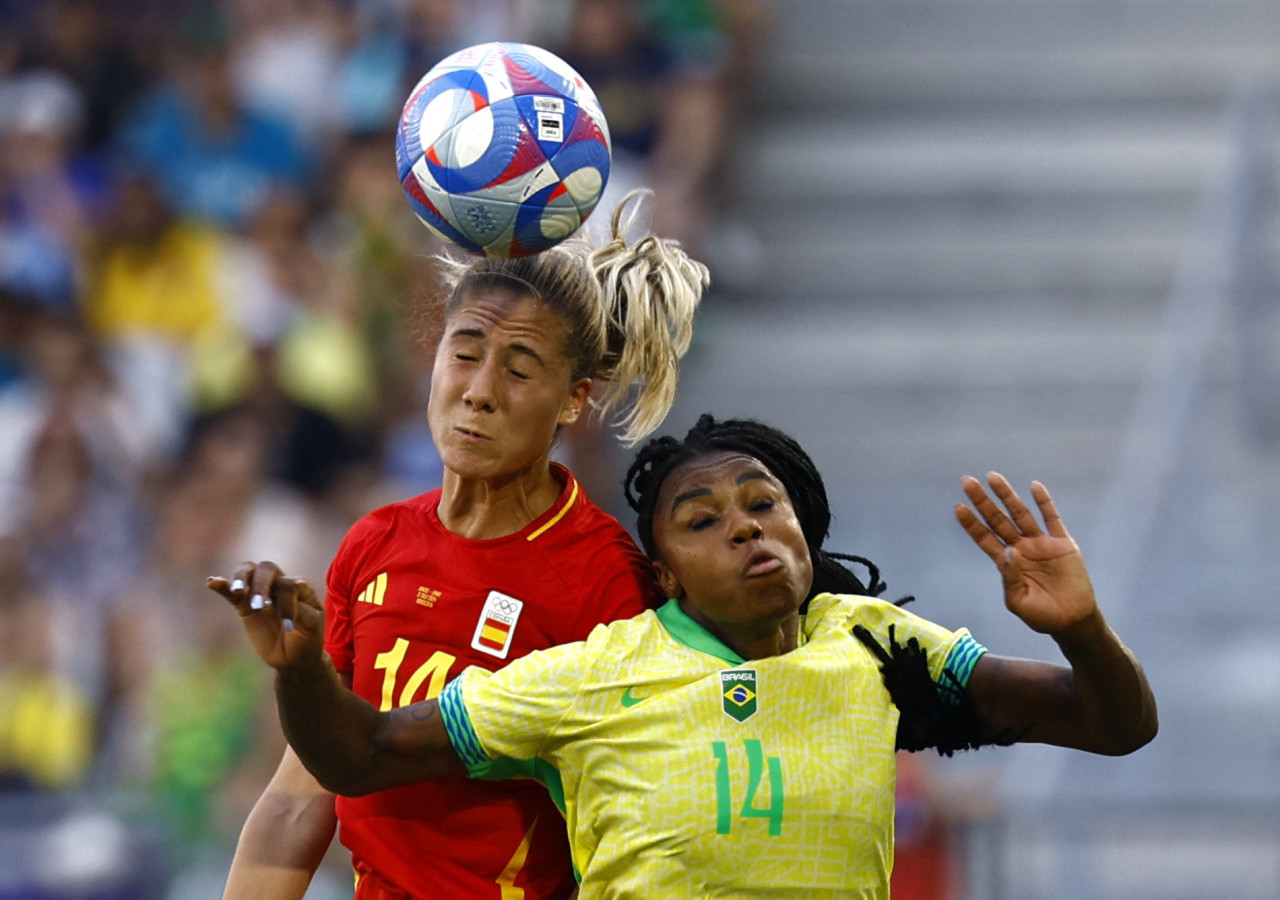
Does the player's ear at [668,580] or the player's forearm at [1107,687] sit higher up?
the player's ear at [668,580]

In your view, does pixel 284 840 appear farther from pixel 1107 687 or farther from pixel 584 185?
pixel 1107 687

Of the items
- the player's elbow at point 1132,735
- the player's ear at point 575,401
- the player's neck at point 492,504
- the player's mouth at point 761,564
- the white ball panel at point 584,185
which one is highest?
the white ball panel at point 584,185

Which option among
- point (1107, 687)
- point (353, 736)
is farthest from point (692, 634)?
point (1107, 687)

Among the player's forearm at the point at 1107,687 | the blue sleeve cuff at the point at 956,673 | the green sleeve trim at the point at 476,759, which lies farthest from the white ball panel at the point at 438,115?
the player's forearm at the point at 1107,687

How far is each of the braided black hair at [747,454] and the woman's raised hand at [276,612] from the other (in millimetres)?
681

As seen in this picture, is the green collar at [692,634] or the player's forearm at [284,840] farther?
the player's forearm at [284,840]

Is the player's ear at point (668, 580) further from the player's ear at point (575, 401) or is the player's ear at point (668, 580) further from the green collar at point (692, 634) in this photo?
the player's ear at point (575, 401)

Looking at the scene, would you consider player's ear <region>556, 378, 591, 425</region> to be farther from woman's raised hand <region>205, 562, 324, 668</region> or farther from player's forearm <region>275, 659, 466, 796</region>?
woman's raised hand <region>205, 562, 324, 668</region>

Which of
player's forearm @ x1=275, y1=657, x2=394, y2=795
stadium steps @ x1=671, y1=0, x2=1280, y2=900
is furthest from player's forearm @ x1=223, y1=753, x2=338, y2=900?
stadium steps @ x1=671, y1=0, x2=1280, y2=900

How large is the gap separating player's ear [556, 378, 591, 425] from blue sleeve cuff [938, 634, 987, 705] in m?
0.82

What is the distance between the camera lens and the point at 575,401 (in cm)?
346

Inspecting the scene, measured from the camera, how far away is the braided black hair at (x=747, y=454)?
3301mm

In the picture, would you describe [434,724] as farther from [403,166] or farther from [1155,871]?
[1155,871]

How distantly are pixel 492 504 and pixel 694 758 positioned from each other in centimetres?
66
